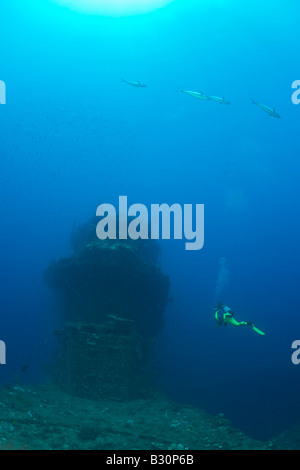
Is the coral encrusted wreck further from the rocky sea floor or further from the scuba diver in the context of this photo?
the scuba diver

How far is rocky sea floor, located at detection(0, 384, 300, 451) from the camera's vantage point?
8.00m

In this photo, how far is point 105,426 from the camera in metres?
10.1

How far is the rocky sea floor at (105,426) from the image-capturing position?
8.00m

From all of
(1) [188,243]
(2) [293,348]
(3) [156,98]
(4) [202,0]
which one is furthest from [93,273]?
(3) [156,98]

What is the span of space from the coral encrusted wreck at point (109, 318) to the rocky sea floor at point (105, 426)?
1149 millimetres

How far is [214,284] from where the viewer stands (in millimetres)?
45219

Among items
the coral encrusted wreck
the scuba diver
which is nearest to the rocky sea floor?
the coral encrusted wreck

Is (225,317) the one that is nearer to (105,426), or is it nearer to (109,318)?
(105,426)

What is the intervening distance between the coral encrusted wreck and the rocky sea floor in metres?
1.15

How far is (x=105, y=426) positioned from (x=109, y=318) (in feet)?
22.3

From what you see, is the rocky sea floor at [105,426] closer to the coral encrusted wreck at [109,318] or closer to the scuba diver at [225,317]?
the coral encrusted wreck at [109,318]

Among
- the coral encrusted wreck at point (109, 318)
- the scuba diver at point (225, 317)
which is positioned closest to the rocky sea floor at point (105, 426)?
the coral encrusted wreck at point (109, 318)

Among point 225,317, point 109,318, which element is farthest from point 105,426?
point 109,318

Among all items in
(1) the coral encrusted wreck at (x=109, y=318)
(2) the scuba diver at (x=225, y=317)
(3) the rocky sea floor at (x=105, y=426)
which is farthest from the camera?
(1) the coral encrusted wreck at (x=109, y=318)
